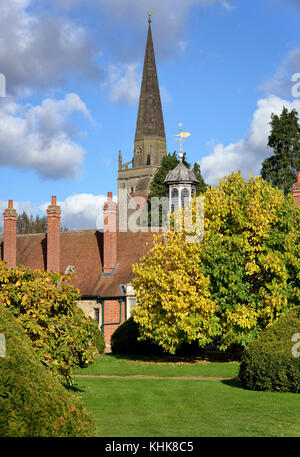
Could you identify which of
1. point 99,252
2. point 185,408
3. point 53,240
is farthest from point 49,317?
point 99,252

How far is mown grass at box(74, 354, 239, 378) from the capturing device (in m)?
24.8

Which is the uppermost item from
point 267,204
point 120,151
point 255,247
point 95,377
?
point 120,151

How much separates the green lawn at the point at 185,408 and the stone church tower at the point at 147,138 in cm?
8699

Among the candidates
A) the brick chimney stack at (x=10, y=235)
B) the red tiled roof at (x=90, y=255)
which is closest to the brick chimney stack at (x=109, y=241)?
the red tiled roof at (x=90, y=255)

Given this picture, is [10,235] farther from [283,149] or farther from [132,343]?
[283,149]

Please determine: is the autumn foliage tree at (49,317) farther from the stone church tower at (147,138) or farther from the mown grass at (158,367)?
the stone church tower at (147,138)

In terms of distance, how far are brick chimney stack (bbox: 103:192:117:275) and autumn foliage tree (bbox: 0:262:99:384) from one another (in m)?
23.9

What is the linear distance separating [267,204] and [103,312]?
614 inches

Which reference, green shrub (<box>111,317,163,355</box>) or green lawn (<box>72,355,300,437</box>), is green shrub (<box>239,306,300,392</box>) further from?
green shrub (<box>111,317,163,355</box>)

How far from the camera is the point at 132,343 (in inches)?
1288

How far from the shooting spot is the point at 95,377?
23.4 m
